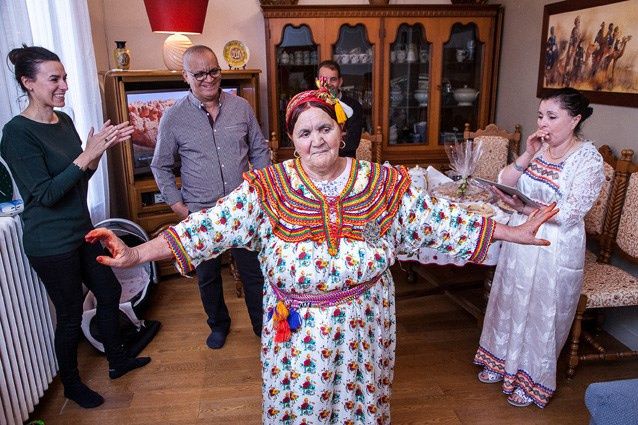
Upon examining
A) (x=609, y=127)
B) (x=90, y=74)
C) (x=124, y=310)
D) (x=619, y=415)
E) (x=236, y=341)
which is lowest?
(x=236, y=341)

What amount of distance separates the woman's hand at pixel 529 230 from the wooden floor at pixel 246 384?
3.51ft

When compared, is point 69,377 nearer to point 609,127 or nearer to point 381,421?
point 381,421

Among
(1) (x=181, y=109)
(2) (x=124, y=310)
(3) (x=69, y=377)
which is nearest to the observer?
(3) (x=69, y=377)

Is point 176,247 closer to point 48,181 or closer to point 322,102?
point 322,102

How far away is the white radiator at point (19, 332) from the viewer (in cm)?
197

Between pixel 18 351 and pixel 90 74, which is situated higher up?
pixel 90 74

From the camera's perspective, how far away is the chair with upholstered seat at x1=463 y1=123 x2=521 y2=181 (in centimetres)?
376

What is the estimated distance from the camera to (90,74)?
3.07 m

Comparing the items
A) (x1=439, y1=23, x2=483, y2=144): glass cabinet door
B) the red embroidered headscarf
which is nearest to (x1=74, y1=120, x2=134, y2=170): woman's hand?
the red embroidered headscarf

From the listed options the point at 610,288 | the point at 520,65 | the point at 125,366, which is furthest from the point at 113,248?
the point at 520,65

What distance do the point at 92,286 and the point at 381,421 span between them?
4.73 feet

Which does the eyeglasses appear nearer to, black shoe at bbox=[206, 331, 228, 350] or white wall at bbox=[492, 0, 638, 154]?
black shoe at bbox=[206, 331, 228, 350]

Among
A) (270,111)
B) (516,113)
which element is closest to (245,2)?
(270,111)

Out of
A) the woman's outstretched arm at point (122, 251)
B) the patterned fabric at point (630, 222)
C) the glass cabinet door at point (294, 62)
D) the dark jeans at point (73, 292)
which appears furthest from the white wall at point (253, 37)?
the woman's outstretched arm at point (122, 251)
